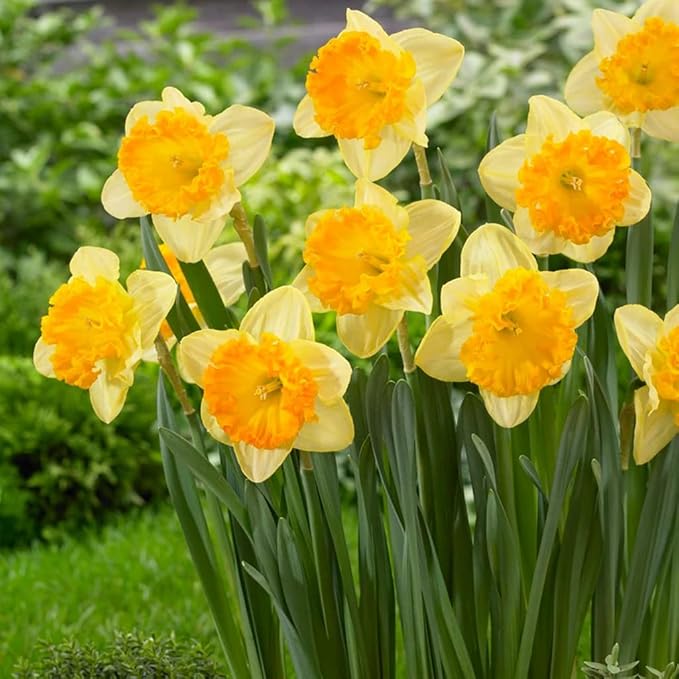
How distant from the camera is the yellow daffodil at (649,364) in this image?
36.6 inches

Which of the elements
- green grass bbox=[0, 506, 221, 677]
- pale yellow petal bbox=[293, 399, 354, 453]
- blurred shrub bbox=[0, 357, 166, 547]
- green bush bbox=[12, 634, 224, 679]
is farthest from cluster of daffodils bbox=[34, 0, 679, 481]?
blurred shrub bbox=[0, 357, 166, 547]

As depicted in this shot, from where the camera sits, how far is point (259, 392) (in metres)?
0.89

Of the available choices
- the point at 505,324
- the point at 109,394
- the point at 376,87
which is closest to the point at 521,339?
the point at 505,324

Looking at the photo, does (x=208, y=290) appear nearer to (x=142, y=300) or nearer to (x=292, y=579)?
(x=142, y=300)

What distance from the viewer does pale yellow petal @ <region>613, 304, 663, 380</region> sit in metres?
0.94

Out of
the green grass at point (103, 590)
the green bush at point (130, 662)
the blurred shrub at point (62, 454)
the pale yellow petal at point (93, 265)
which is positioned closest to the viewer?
the pale yellow petal at point (93, 265)

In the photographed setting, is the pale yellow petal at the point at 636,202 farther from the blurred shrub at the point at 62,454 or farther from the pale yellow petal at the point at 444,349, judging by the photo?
the blurred shrub at the point at 62,454

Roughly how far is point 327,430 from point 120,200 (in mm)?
255

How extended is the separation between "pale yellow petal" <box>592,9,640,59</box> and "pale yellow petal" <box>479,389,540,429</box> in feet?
1.00

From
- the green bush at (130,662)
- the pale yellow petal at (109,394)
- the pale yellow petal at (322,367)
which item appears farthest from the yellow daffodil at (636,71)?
the green bush at (130,662)

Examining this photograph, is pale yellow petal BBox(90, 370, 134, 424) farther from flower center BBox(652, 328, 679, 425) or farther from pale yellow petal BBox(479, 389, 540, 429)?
flower center BBox(652, 328, 679, 425)

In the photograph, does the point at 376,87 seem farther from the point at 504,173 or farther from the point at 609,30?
the point at 609,30

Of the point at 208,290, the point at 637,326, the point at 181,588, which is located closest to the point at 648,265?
the point at 637,326

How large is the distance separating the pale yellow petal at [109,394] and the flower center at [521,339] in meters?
0.27
